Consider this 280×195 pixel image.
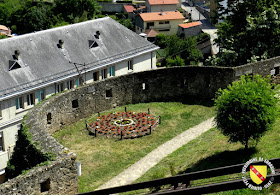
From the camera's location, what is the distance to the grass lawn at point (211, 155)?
19.0 m

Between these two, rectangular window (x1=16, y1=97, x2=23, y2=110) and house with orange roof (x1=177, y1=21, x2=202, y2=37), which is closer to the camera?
rectangular window (x1=16, y1=97, x2=23, y2=110)

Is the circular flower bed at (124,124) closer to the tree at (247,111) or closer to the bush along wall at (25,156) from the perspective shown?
the bush along wall at (25,156)

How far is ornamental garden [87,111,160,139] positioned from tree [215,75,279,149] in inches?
277

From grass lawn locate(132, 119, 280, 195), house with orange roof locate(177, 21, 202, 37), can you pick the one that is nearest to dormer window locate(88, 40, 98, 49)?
grass lawn locate(132, 119, 280, 195)

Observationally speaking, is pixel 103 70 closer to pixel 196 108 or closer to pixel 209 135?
pixel 196 108

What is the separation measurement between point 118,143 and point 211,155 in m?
5.65

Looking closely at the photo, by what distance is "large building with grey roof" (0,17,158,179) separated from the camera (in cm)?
3181

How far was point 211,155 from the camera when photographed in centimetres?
2034

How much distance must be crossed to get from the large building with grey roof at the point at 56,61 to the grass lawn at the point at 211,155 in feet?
42.2

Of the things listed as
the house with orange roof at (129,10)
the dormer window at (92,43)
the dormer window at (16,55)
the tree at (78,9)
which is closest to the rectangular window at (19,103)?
the dormer window at (16,55)

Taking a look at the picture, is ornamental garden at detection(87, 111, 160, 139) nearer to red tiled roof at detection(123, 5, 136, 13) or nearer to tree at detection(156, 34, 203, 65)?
tree at detection(156, 34, 203, 65)

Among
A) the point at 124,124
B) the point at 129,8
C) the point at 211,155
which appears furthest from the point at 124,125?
the point at 129,8

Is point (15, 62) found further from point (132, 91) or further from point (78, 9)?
point (78, 9)

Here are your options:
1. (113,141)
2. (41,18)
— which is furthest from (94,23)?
(41,18)
